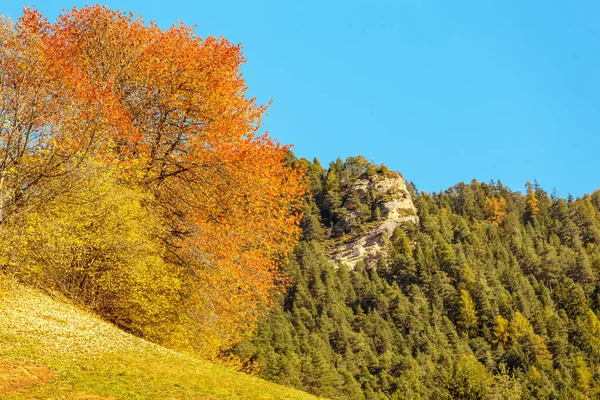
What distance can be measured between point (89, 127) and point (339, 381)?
486ft

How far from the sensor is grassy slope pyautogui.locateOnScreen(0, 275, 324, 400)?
16234mm

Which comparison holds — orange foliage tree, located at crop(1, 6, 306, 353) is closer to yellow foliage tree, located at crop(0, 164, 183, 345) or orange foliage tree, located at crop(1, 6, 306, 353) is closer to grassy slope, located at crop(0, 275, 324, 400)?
yellow foliage tree, located at crop(0, 164, 183, 345)

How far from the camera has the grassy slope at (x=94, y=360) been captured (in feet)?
53.3

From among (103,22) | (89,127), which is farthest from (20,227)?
(103,22)

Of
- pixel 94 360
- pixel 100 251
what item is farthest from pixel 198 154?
pixel 94 360

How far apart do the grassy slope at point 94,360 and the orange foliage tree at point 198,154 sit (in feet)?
24.3

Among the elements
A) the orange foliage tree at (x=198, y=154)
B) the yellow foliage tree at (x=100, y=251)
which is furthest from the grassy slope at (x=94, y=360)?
the orange foliage tree at (x=198, y=154)

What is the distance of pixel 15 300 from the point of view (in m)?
21.8

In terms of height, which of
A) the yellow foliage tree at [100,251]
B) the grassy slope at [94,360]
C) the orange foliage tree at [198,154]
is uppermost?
the orange foliage tree at [198,154]

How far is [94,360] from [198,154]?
13.5 m

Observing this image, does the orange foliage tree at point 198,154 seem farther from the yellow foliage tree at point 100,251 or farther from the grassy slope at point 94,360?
the grassy slope at point 94,360

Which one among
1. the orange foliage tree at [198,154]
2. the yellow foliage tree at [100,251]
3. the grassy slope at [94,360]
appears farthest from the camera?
the orange foliage tree at [198,154]

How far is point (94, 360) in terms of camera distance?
60.5 feet

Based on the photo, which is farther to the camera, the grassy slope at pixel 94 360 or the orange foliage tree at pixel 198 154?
the orange foliage tree at pixel 198 154
